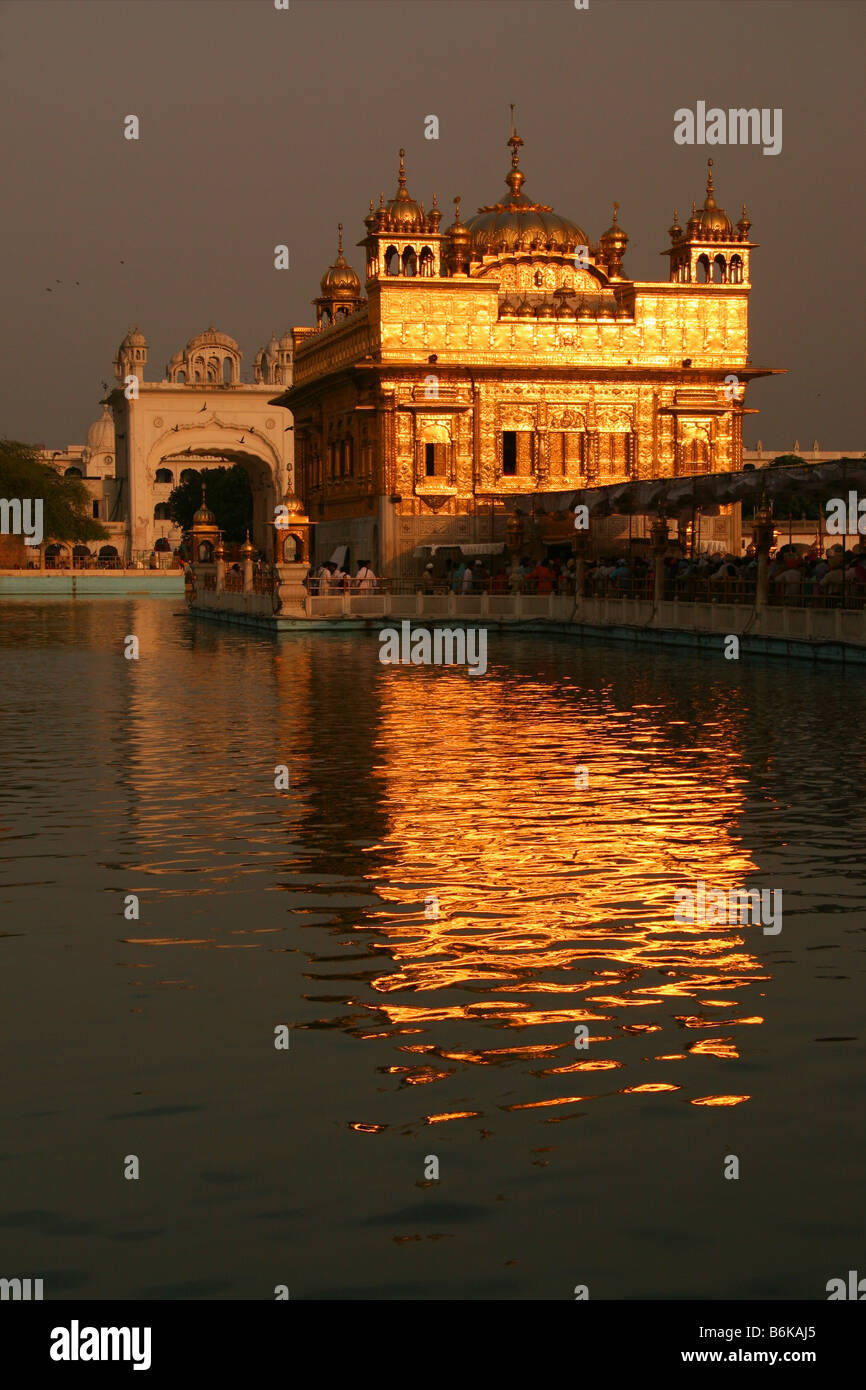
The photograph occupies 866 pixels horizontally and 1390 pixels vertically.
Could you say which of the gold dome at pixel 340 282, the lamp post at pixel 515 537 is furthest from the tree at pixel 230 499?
the lamp post at pixel 515 537

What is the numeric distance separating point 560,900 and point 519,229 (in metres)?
43.7

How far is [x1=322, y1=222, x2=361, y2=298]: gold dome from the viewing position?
56594 millimetres

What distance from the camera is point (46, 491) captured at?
72.4 meters

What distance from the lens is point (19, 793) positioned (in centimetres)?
1151

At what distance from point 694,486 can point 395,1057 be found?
26225mm

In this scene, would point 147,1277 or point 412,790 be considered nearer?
point 147,1277

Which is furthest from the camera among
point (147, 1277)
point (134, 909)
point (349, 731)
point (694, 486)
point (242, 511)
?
point (242, 511)

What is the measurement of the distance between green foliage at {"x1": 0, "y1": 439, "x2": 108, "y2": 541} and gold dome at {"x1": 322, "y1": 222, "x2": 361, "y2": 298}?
2021 cm

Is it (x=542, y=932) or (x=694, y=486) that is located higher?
(x=694, y=486)

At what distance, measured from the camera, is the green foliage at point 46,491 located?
234 feet

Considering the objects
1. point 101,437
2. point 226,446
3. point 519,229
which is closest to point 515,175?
point 519,229

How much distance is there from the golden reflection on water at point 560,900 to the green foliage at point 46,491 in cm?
5999

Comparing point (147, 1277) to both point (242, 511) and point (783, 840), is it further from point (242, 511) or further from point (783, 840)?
point (242, 511)

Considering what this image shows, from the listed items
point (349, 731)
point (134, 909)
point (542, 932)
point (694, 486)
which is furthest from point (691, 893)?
point (694, 486)
